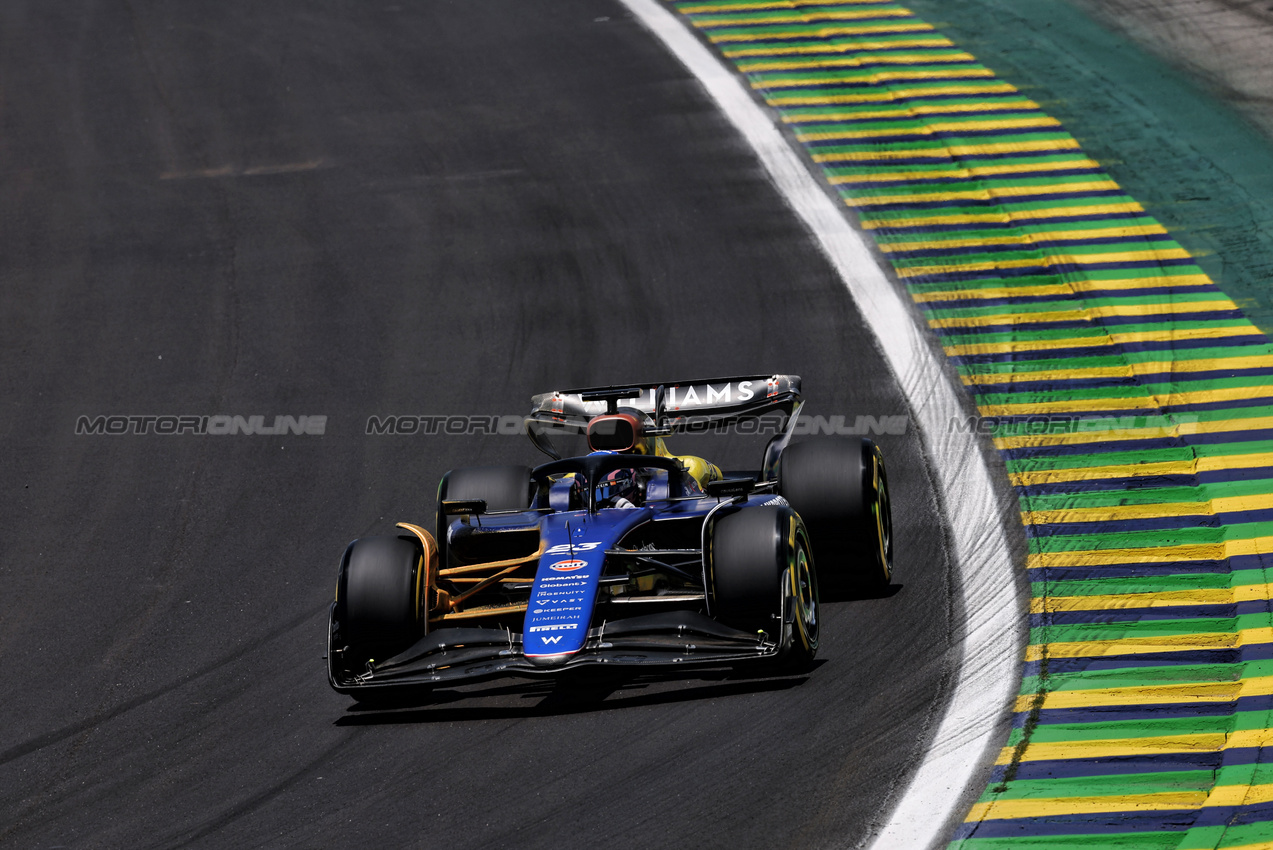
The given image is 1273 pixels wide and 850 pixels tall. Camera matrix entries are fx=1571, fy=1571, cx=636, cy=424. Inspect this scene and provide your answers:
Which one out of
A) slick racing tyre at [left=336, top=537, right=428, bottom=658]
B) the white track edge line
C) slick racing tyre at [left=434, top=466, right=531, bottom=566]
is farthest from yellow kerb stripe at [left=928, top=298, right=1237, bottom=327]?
→ slick racing tyre at [left=336, top=537, right=428, bottom=658]

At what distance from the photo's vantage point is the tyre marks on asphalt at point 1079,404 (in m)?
7.61

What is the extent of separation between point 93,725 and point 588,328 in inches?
266

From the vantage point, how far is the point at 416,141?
19.1 metres

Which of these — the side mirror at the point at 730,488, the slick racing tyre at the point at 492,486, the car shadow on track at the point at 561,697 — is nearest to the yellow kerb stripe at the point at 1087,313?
the side mirror at the point at 730,488

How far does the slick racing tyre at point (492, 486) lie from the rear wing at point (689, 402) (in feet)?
1.97

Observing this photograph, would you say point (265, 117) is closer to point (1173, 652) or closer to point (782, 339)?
point (782, 339)

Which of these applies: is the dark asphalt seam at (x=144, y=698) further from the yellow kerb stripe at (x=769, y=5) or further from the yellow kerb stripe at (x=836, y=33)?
the yellow kerb stripe at (x=769, y=5)

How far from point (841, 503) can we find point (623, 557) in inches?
58.8

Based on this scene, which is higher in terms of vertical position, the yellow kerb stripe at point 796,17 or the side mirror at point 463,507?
the yellow kerb stripe at point 796,17

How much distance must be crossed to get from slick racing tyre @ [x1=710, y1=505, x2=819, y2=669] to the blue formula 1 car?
0.01 m

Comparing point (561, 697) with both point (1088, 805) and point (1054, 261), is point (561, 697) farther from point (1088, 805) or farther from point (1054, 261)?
point (1054, 261)

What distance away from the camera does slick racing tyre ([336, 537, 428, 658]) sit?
8.78 m

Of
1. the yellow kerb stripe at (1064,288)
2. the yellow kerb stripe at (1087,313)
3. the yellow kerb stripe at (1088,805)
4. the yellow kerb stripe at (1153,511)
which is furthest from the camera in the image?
the yellow kerb stripe at (1064,288)

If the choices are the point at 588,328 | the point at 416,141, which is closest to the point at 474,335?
the point at 588,328
